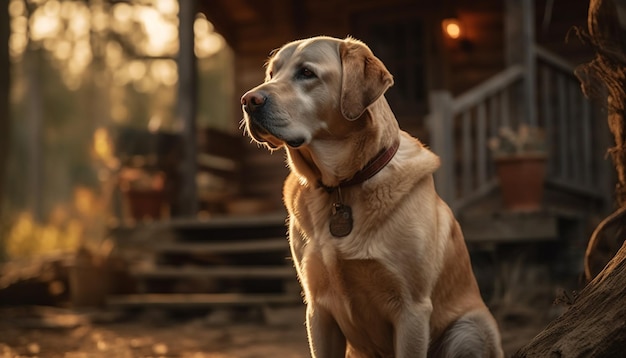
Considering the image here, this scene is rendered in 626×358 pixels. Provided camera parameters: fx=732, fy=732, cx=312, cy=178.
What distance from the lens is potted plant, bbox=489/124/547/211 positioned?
19.6ft

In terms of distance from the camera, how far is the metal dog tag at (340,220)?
2627 millimetres

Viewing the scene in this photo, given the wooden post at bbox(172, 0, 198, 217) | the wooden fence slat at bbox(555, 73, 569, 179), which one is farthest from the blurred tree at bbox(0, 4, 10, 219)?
the wooden fence slat at bbox(555, 73, 569, 179)

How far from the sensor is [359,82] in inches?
102

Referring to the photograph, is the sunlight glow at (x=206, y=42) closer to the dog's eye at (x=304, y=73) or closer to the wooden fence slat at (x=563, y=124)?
the wooden fence slat at (x=563, y=124)

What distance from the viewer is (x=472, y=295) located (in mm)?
2898

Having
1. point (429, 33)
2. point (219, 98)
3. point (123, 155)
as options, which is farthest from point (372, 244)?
point (219, 98)

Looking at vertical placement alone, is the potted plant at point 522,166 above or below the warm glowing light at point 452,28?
below

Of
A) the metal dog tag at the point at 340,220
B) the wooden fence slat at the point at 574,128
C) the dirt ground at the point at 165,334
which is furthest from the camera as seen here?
the wooden fence slat at the point at 574,128

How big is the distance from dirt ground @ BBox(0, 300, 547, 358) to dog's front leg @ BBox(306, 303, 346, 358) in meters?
1.66

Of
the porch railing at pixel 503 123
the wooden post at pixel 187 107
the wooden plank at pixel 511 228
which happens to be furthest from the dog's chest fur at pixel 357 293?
the wooden post at pixel 187 107

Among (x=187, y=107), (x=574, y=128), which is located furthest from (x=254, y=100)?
(x=187, y=107)

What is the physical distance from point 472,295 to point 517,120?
155 inches

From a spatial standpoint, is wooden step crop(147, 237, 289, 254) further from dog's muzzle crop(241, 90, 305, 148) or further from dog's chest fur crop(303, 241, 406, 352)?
dog's muzzle crop(241, 90, 305, 148)

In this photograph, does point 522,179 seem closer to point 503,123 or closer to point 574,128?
point 503,123
